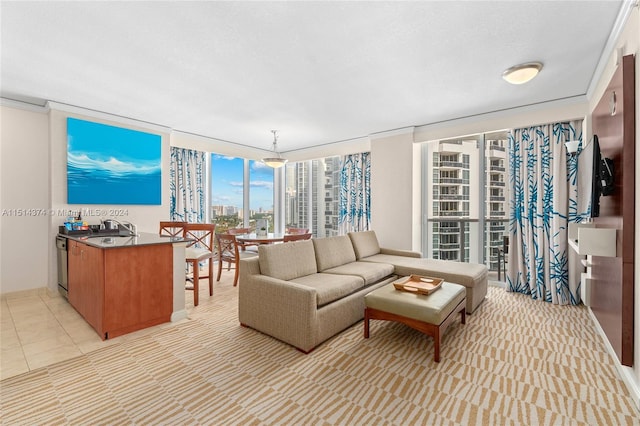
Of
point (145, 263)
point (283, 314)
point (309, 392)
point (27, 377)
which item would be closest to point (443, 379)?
point (309, 392)

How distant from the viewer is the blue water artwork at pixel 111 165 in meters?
4.07

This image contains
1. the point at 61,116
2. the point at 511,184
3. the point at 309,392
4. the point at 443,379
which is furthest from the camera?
the point at 511,184

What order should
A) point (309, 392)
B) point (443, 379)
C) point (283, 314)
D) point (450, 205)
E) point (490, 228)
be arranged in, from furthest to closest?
point (450, 205)
point (490, 228)
point (283, 314)
point (443, 379)
point (309, 392)

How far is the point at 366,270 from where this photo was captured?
3588mm

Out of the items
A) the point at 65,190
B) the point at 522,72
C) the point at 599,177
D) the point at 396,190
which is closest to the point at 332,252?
the point at 396,190

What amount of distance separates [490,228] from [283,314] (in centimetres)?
374

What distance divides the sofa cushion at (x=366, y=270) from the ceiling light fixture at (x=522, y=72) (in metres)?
2.50

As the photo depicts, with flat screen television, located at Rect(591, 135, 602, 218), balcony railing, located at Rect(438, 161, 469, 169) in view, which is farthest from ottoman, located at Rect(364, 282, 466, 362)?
balcony railing, located at Rect(438, 161, 469, 169)

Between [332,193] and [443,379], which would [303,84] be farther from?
[332,193]

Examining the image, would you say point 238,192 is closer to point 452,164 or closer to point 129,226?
point 129,226

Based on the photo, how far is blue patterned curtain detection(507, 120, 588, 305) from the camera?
382cm

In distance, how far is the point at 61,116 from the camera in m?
3.96

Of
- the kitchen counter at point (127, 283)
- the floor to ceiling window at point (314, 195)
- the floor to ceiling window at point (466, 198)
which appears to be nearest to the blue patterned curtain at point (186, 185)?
the kitchen counter at point (127, 283)

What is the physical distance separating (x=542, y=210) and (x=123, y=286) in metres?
5.09
